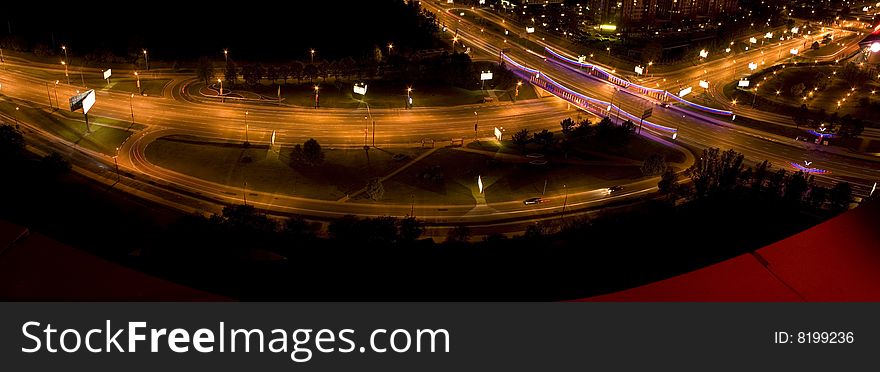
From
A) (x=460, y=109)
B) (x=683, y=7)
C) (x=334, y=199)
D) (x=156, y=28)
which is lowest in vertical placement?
(x=334, y=199)

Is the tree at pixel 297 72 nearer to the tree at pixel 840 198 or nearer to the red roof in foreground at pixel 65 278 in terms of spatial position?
the tree at pixel 840 198

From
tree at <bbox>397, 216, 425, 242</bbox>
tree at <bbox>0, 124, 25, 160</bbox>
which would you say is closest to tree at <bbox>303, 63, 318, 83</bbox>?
tree at <bbox>0, 124, 25, 160</bbox>

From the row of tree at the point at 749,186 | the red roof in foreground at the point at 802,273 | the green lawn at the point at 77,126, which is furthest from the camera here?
the green lawn at the point at 77,126

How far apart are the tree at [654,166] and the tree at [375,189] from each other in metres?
26.0

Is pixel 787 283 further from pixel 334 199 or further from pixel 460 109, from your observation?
pixel 460 109

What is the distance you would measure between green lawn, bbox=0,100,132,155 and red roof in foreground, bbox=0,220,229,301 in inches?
1995

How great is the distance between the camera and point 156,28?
92750 mm

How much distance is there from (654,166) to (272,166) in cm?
3670

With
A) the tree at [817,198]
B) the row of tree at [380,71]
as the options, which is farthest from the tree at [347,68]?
the tree at [817,198]

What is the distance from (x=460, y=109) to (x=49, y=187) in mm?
44404

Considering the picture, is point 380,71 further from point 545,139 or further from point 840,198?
point 840,198

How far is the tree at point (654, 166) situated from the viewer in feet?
190

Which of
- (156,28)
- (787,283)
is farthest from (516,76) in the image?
(787,283)

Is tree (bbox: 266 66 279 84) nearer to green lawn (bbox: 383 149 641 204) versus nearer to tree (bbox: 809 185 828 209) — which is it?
green lawn (bbox: 383 149 641 204)
